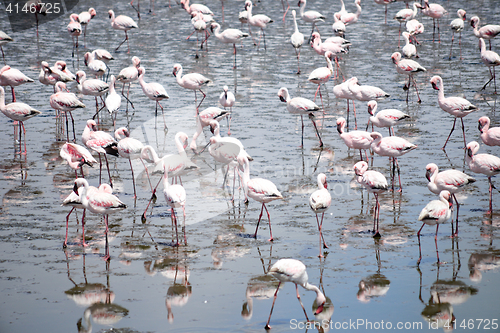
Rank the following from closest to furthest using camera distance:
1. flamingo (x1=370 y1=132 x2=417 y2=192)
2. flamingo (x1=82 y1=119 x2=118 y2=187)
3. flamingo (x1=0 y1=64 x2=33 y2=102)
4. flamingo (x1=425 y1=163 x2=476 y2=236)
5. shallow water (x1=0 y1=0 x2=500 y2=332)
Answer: shallow water (x1=0 y1=0 x2=500 y2=332) < flamingo (x1=425 y1=163 x2=476 y2=236) < flamingo (x1=370 y1=132 x2=417 y2=192) < flamingo (x1=82 y1=119 x2=118 y2=187) < flamingo (x1=0 y1=64 x2=33 y2=102)

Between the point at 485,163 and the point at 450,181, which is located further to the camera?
the point at 485,163

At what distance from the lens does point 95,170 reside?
11.0 meters

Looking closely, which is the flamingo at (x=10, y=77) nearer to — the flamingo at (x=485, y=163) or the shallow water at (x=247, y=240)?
the shallow water at (x=247, y=240)

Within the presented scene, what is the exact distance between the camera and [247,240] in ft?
26.5

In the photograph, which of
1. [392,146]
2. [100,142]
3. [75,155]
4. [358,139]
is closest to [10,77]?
[100,142]

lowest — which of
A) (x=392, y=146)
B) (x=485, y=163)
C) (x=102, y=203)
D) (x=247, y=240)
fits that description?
(x=247, y=240)

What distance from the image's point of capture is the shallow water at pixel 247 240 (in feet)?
20.5

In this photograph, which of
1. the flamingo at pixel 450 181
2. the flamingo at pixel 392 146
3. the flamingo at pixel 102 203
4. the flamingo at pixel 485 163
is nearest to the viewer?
the flamingo at pixel 102 203

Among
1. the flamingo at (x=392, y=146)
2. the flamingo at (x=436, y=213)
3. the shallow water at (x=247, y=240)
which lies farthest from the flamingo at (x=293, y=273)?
the flamingo at (x=392, y=146)

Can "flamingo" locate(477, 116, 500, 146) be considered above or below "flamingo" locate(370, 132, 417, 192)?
above

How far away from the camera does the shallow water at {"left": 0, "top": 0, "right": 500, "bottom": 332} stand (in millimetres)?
6238

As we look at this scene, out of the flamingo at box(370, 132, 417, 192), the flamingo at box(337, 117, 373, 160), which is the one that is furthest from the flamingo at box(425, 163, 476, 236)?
the flamingo at box(337, 117, 373, 160)

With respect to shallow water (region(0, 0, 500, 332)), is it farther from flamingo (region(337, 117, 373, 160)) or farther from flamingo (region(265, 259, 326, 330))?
flamingo (region(337, 117, 373, 160))

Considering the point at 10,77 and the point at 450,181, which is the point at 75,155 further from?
the point at 450,181
